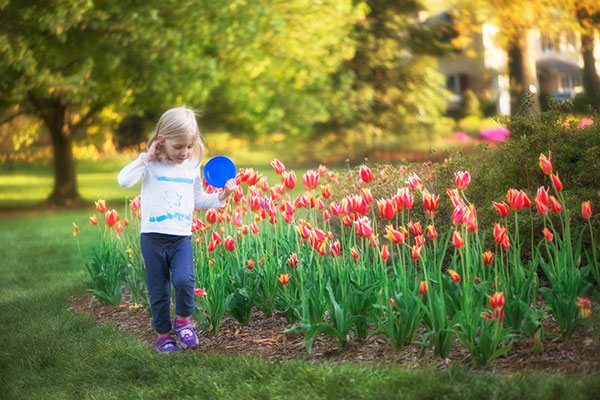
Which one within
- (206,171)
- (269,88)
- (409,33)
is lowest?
(206,171)

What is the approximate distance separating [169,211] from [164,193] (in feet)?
0.42

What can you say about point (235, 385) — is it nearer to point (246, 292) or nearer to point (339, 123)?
point (246, 292)

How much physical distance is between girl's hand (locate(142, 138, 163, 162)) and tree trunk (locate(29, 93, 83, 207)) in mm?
13759

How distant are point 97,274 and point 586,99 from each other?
25.1 m

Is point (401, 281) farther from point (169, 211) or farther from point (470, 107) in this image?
point (470, 107)

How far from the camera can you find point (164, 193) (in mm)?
4453

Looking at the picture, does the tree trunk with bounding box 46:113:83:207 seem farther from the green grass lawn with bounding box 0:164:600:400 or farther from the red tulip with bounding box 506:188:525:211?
the red tulip with bounding box 506:188:525:211

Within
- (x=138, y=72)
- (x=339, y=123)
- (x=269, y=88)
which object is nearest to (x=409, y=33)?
(x=339, y=123)

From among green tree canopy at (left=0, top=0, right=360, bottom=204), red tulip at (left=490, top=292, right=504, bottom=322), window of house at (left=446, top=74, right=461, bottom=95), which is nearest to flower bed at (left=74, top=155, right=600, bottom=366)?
red tulip at (left=490, top=292, right=504, bottom=322)

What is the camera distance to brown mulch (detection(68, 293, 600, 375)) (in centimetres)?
358

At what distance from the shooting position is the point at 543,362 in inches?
142

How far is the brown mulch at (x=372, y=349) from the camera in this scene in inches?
141

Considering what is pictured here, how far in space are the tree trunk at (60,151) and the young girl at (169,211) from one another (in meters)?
13.7

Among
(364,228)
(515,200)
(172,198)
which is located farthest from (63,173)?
(515,200)
